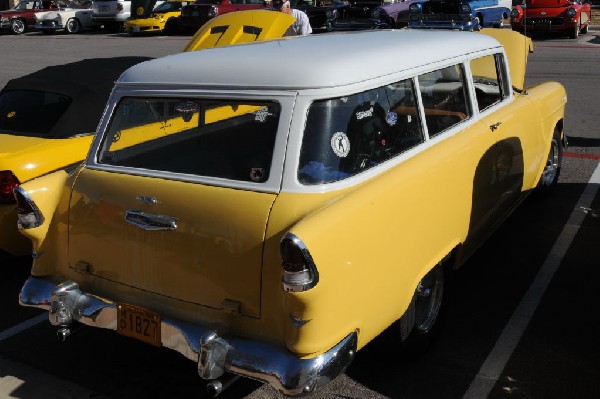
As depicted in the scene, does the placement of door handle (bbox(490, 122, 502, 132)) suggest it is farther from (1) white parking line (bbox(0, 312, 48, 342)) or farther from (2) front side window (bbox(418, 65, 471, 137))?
(1) white parking line (bbox(0, 312, 48, 342))

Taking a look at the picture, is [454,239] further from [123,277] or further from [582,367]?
[123,277]

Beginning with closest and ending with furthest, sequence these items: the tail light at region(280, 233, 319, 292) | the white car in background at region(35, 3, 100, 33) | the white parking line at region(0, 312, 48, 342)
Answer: the tail light at region(280, 233, 319, 292), the white parking line at region(0, 312, 48, 342), the white car in background at region(35, 3, 100, 33)

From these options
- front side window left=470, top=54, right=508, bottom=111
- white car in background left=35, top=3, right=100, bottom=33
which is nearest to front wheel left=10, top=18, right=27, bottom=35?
white car in background left=35, top=3, right=100, bottom=33

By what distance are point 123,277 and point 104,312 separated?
0.66 ft

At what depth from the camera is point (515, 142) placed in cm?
520

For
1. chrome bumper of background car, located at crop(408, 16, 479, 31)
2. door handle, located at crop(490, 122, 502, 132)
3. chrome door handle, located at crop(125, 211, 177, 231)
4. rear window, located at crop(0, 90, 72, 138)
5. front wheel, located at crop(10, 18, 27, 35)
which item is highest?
front wheel, located at crop(10, 18, 27, 35)

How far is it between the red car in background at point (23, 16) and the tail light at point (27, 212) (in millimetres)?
28549

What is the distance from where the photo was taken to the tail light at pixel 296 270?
3.04 m

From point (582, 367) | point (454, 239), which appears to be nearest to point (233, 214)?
point (454, 239)

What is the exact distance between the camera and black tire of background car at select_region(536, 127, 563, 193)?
6.68 metres

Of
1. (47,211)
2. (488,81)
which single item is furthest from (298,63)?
(488,81)

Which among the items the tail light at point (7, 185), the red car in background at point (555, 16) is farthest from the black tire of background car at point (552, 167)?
the red car in background at point (555, 16)

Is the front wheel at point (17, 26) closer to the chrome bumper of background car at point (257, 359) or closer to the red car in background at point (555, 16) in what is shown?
the red car in background at point (555, 16)

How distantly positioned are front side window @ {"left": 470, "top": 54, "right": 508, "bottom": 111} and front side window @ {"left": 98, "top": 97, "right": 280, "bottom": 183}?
1943mm
